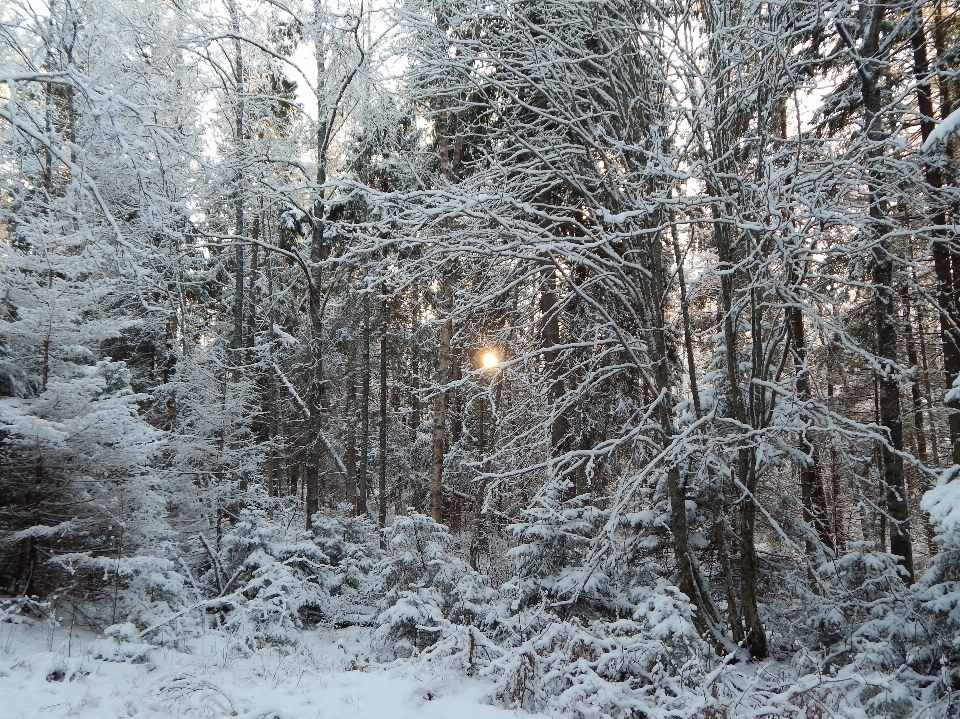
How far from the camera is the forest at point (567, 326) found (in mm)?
5297

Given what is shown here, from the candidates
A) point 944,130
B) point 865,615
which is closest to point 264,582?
point 865,615

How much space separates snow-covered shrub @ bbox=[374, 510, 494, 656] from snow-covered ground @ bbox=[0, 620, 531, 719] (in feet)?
2.77

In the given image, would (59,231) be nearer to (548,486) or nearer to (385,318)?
(548,486)

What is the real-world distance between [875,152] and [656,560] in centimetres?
636

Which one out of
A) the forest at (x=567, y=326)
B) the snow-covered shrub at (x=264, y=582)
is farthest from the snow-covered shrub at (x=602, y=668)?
the snow-covered shrub at (x=264, y=582)

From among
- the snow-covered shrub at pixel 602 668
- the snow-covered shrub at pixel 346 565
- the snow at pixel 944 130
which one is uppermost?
the snow at pixel 944 130

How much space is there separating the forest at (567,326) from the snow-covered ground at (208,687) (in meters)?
0.17

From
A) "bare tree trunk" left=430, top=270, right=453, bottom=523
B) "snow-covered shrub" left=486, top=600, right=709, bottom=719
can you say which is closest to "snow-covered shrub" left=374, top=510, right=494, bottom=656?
"snow-covered shrub" left=486, top=600, right=709, bottom=719

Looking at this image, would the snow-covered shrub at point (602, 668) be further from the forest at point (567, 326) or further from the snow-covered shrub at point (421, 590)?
the snow-covered shrub at point (421, 590)

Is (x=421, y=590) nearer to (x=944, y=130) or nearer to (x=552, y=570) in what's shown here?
(x=552, y=570)

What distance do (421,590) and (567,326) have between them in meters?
5.54

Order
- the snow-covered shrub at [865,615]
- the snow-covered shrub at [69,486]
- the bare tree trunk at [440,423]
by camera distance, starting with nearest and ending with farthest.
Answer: the snow-covered shrub at [865,615], the snow-covered shrub at [69,486], the bare tree trunk at [440,423]

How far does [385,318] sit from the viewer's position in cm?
1798

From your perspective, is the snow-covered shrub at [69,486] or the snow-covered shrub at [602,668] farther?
the snow-covered shrub at [69,486]
